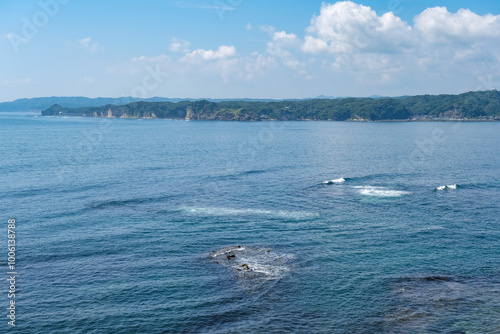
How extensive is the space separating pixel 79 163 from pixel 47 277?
8797cm

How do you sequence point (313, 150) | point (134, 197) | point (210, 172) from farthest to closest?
1. point (313, 150)
2. point (210, 172)
3. point (134, 197)

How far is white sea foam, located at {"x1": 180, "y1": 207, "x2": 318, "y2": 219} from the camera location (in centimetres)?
8244

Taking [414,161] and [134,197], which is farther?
[414,161]

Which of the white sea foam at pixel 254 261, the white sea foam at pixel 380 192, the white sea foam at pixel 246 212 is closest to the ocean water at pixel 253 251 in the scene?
the white sea foam at pixel 254 261

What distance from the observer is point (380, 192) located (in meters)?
101

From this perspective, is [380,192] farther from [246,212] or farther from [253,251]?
[253,251]

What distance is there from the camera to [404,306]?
48375mm

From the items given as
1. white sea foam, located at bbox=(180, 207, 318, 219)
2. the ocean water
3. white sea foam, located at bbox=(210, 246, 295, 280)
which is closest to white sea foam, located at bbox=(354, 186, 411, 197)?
the ocean water

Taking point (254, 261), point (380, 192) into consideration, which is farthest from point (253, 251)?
point (380, 192)

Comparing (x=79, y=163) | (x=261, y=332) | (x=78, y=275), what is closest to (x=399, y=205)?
(x=261, y=332)

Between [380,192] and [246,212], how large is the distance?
3578cm

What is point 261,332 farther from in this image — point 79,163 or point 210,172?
point 79,163

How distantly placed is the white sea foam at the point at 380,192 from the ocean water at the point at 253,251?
0.47m

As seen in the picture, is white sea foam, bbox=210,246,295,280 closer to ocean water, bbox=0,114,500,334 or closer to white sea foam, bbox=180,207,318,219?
ocean water, bbox=0,114,500,334
